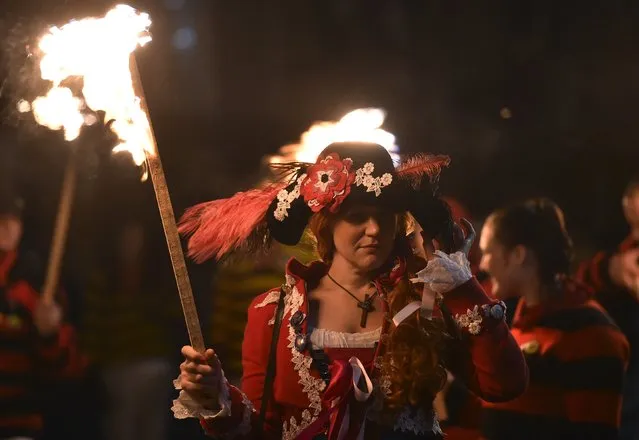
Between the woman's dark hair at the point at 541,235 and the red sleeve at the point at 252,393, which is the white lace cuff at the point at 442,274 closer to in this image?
the red sleeve at the point at 252,393

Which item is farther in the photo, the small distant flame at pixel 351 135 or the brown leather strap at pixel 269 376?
the small distant flame at pixel 351 135

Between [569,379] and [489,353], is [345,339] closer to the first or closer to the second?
[489,353]

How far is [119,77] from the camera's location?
2.28m

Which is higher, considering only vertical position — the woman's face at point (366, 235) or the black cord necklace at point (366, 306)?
the woman's face at point (366, 235)

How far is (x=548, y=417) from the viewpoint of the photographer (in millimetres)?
3650

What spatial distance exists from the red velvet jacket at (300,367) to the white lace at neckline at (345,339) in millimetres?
16

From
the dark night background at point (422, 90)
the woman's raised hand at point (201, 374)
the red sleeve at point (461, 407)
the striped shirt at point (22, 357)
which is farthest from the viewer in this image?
the dark night background at point (422, 90)

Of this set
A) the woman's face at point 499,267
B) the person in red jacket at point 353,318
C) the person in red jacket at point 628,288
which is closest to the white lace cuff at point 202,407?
the person in red jacket at point 353,318

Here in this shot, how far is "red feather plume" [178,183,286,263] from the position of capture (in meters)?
2.45

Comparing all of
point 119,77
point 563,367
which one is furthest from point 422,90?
point 119,77

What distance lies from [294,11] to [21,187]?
2.65 metres

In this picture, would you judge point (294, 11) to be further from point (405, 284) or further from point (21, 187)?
point (405, 284)

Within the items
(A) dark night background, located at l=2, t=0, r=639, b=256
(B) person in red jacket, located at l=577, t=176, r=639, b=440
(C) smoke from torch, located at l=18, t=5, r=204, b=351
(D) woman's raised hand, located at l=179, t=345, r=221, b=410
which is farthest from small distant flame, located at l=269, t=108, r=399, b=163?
(B) person in red jacket, located at l=577, t=176, r=639, b=440

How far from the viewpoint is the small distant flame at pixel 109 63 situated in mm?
2283
